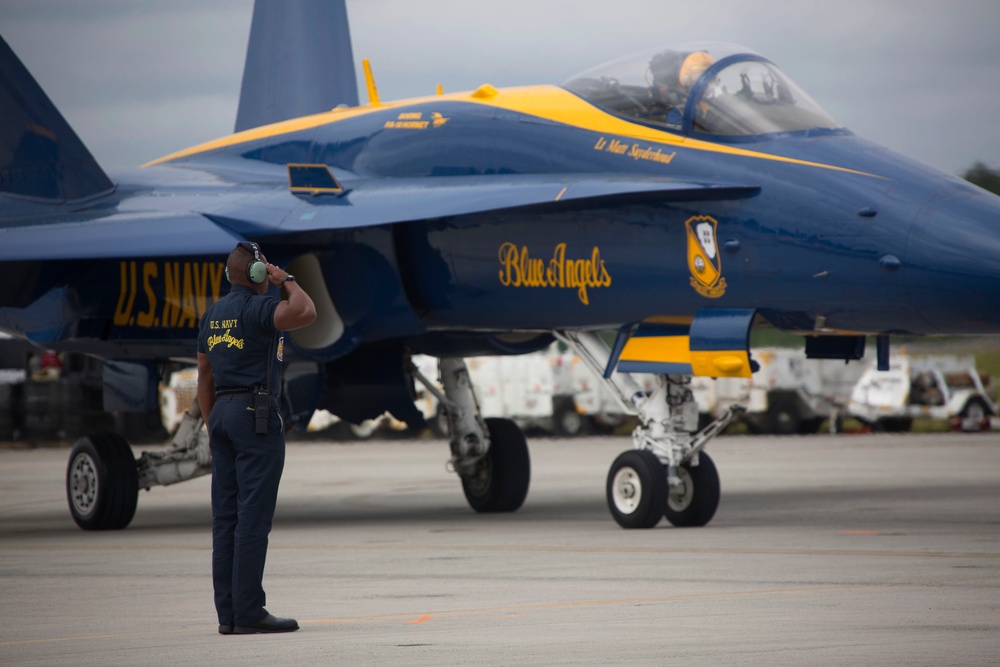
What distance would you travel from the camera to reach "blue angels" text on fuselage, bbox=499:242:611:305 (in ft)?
36.3

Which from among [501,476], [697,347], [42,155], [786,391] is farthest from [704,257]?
[786,391]

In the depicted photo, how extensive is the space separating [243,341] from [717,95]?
519 centimetres

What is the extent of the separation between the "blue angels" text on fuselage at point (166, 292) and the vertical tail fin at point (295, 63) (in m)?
5.65

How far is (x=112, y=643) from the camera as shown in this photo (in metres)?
Answer: 6.25

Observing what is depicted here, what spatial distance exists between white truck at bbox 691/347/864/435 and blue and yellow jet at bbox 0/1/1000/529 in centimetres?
1578

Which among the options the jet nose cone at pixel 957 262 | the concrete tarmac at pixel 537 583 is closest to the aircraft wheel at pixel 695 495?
the concrete tarmac at pixel 537 583

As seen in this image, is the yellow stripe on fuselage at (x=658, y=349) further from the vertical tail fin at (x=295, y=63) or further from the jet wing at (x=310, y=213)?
the vertical tail fin at (x=295, y=63)

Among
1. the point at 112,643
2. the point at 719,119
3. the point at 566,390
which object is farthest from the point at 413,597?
the point at 566,390

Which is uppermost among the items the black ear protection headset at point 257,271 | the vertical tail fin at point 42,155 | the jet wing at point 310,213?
the vertical tail fin at point 42,155

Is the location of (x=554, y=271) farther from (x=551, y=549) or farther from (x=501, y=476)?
(x=501, y=476)

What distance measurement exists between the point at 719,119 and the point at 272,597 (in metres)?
4.87

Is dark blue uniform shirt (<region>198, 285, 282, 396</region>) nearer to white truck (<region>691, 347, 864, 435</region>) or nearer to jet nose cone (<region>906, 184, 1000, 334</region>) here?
jet nose cone (<region>906, 184, 1000, 334</region>)

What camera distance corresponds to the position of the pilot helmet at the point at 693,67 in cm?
1081

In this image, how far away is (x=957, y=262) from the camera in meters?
9.42
